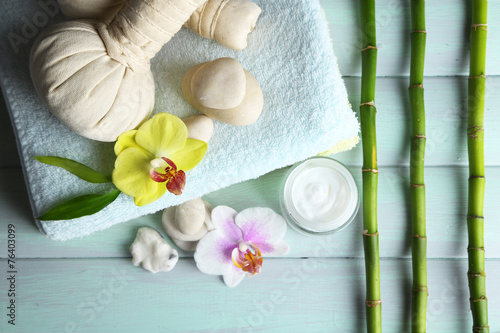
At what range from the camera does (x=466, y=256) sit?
72 centimetres

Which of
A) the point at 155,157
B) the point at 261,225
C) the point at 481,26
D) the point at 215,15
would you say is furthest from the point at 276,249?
the point at 481,26

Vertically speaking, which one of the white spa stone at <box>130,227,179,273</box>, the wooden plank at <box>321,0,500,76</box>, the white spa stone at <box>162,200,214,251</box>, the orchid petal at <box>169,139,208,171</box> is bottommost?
the white spa stone at <box>130,227,179,273</box>

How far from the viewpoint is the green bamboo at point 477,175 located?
0.69m

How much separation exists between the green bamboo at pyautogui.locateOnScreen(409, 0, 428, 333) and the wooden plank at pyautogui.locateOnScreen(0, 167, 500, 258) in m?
0.03

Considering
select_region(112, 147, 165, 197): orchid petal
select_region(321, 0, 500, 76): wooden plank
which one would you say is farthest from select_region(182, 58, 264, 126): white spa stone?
select_region(321, 0, 500, 76): wooden plank

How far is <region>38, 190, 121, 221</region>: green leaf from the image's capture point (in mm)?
596

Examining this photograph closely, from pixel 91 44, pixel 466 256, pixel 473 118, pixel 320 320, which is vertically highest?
pixel 91 44

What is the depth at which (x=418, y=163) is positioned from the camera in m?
0.68

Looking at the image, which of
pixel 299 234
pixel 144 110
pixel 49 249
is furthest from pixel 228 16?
pixel 49 249

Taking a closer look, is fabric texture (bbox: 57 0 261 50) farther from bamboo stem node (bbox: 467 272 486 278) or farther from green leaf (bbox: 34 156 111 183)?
bamboo stem node (bbox: 467 272 486 278)

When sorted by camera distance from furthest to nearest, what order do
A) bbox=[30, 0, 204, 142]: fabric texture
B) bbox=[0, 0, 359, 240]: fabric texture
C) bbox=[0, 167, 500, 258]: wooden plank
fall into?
bbox=[0, 167, 500, 258]: wooden plank, bbox=[0, 0, 359, 240]: fabric texture, bbox=[30, 0, 204, 142]: fabric texture

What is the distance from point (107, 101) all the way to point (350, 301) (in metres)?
0.50

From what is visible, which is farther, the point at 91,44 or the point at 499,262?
the point at 499,262

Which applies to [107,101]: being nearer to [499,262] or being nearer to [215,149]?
[215,149]
